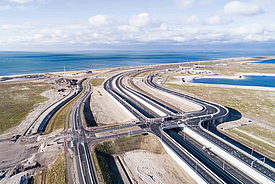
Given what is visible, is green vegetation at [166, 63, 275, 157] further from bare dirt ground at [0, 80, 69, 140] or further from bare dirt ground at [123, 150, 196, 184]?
bare dirt ground at [0, 80, 69, 140]

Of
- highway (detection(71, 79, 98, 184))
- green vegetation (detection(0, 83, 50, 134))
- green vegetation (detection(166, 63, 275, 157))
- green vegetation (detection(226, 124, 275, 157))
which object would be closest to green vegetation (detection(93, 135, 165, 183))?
highway (detection(71, 79, 98, 184))

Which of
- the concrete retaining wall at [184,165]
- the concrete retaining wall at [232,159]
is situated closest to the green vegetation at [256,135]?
the concrete retaining wall at [232,159]

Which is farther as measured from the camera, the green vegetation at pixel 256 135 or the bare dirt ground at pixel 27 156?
the green vegetation at pixel 256 135

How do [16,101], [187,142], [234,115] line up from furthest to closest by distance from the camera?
[16,101] → [234,115] → [187,142]

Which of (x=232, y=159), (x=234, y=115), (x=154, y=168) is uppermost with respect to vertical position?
(x=234, y=115)

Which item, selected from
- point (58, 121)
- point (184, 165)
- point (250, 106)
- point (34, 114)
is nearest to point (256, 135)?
point (250, 106)

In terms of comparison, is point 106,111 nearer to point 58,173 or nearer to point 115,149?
point 115,149

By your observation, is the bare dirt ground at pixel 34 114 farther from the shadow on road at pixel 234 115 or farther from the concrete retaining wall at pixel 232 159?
the shadow on road at pixel 234 115
